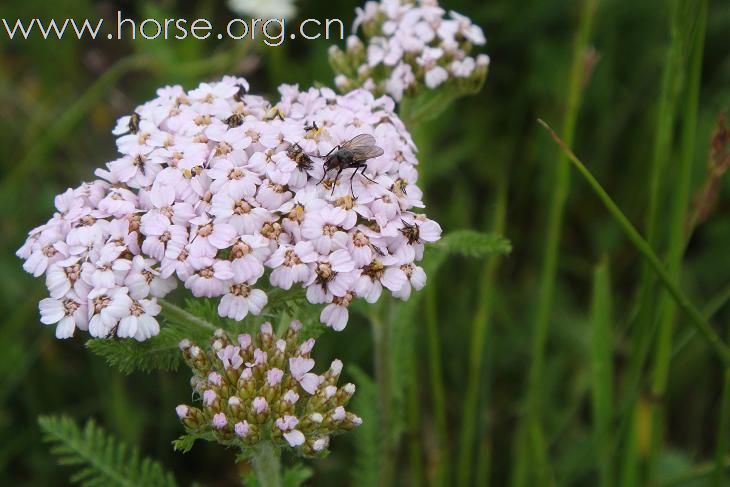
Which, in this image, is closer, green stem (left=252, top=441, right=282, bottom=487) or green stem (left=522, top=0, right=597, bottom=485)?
green stem (left=252, top=441, right=282, bottom=487)

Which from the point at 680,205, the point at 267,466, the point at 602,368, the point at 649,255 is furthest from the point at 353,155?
the point at 602,368

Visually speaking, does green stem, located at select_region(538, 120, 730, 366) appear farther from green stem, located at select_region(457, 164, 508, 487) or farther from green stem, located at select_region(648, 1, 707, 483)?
green stem, located at select_region(457, 164, 508, 487)

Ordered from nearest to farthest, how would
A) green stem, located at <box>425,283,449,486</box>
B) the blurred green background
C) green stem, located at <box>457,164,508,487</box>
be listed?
green stem, located at <box>425,283,449,486</box>, green stem, located at <box>457,164,508,487</box>, the blurred green background

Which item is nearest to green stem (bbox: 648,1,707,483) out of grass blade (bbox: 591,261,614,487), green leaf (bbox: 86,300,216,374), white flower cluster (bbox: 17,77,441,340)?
grass blade (bbox: 591,261,614,487)

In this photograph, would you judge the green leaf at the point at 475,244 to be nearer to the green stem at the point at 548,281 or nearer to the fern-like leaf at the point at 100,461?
the green stem at the point at 548,281

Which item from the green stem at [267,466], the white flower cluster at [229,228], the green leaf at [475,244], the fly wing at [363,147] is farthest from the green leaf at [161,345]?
the green leaf at [475,244]

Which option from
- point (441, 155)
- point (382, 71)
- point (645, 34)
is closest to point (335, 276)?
point (382, 71)

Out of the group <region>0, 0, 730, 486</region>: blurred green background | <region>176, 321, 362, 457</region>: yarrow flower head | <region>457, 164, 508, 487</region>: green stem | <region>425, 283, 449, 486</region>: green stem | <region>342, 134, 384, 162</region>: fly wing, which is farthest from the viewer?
<region>0, 0, 730, 486</region>: blurred green background
